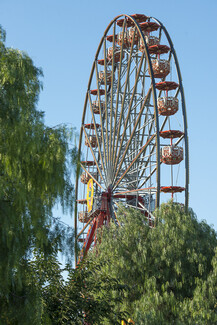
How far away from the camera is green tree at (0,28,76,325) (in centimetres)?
1153

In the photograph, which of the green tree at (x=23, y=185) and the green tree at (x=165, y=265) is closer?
the green tree at (x=23, y=185)

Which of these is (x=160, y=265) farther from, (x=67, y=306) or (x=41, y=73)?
(x=41, y=73)

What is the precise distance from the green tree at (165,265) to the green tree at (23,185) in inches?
338

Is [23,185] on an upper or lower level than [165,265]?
upper

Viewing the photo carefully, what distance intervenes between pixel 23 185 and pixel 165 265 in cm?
1258

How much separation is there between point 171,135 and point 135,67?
4361mm

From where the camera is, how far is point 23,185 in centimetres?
1177

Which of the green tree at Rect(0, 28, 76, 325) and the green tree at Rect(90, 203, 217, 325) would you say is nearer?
the green tree at Rect(0, 28, 76, 325)

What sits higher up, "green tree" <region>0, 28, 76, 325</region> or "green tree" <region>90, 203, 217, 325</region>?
"green tree" <region>0, 28, 76, 325</region>

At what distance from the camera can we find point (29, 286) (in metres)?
12.4

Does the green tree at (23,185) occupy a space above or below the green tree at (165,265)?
above

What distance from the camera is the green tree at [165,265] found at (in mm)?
21219

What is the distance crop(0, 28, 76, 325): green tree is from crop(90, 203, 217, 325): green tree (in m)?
8.59

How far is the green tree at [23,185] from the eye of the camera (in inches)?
454
